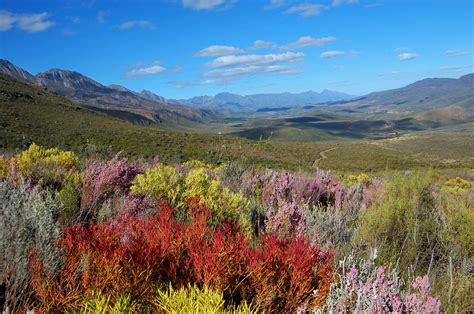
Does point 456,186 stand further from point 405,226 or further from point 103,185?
point 103,185

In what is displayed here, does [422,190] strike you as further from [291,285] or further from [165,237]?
[165,237]

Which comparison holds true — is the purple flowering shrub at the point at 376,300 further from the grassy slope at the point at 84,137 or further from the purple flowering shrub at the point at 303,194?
the grassy slope at the point at 84,137

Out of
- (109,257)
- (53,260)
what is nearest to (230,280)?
(109,257)

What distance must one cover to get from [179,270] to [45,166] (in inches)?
222

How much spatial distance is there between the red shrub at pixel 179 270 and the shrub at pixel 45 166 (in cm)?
322

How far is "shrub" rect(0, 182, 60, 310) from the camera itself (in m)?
2.34

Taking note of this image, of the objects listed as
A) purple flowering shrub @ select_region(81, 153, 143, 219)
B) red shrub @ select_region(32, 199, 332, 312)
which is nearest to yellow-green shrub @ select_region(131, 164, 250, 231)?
purple flowering shrub @ select_region(81, 153, 143, 219)

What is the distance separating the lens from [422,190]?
524 centimetres

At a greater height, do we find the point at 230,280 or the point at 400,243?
the point at 230,280

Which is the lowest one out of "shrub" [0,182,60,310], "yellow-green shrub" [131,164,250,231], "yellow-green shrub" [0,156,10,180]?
"yellow-green shrub" [131,164,250,231]

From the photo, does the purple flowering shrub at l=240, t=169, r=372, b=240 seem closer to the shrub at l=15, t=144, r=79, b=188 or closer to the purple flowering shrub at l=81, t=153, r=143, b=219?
the purple flowering shrub at l=81, t=153, r=143, b=219

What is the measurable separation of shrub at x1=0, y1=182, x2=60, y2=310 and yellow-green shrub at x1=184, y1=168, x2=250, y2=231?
2008 millimetres

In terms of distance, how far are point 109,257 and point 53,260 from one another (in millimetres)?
443

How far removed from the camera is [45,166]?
7211 mm
